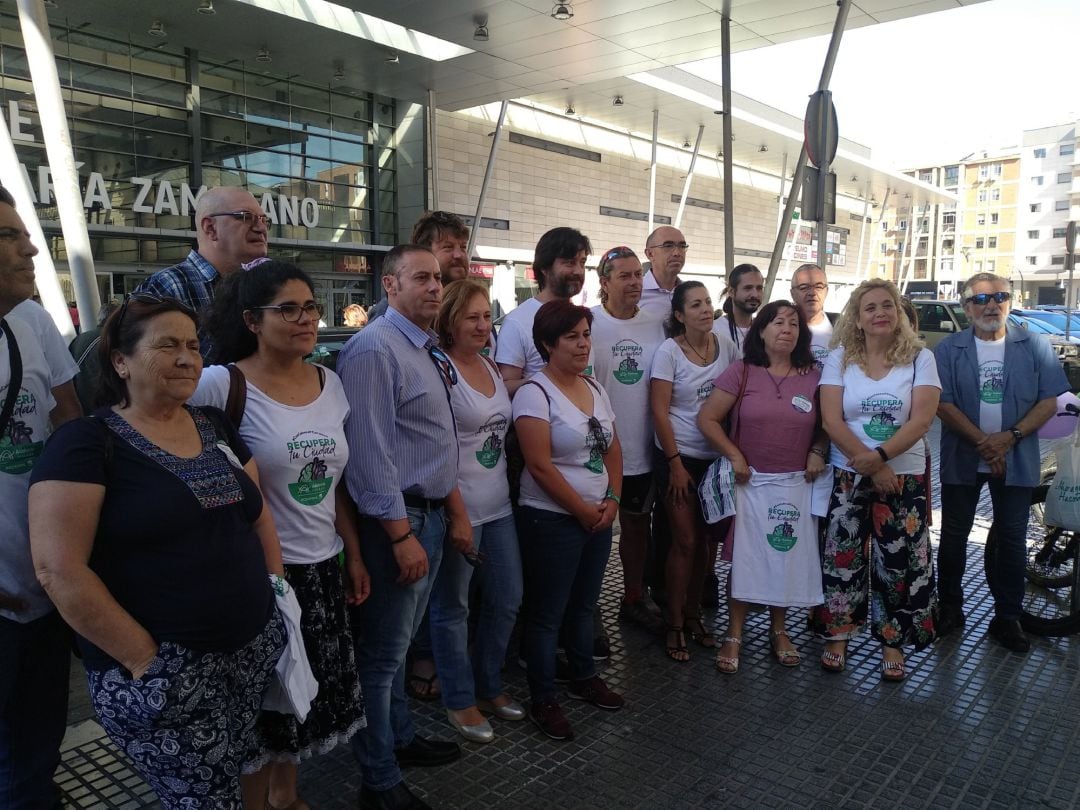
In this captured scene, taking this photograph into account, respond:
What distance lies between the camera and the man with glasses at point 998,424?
176 inches

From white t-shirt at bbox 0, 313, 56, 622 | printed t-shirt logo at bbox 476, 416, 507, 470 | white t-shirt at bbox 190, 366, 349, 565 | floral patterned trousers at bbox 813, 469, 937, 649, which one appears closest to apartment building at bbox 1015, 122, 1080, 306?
floral patterned trousers at bbox 813, 469, 937, 649

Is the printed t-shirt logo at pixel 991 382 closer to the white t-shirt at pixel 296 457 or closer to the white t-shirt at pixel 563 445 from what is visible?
the white t-shirt at pixel 563 445

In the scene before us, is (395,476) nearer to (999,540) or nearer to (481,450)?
(481,450)

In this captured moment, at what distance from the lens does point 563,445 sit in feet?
11.4

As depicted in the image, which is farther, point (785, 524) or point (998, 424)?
point (998, 424)

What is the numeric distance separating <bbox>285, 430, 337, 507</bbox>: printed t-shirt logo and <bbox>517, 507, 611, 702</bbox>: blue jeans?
1168 mm

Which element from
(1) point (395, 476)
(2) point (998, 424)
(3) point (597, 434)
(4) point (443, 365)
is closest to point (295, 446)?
(1) point (395, 476)

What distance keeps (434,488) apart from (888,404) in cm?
254

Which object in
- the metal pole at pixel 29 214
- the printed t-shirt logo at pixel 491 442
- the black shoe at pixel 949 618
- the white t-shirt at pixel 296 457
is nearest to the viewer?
the white t-shirt at pixel 296 457

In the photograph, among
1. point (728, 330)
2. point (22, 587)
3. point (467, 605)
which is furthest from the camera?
point (728, 330)

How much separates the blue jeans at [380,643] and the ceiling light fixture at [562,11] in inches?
408

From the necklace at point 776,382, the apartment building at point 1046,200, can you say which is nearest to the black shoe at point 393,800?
the necklace at point 776,382

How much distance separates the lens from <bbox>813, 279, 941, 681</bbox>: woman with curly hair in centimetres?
411

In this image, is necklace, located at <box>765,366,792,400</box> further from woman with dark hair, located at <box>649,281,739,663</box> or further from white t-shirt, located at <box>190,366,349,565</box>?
white t-shirt, located at <box>190,366,349,565</box>
